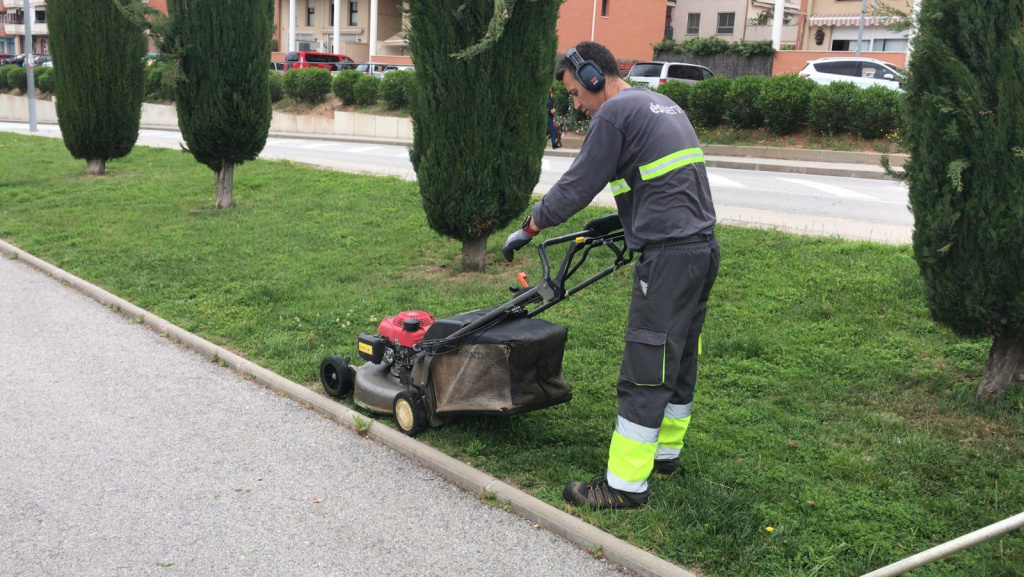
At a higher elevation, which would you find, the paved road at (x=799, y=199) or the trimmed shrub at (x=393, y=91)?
the trimmed shrub at (x=393, y=91)

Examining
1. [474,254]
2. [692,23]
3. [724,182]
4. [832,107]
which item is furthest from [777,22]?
[474,254]

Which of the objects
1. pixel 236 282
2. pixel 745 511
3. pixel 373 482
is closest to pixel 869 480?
pixel 745 511

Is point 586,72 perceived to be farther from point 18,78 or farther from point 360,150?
point 18,78

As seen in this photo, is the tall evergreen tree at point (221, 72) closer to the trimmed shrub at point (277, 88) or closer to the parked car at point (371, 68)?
the trimmed shrub at point (277, 88)

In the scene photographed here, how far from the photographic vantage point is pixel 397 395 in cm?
515

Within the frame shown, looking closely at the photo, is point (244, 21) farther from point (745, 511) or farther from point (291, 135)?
point (291, 135)

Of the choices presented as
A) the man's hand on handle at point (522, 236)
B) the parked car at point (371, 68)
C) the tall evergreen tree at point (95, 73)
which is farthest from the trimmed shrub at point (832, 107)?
the parked car at point (371, 68)

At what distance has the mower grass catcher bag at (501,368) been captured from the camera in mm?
4590

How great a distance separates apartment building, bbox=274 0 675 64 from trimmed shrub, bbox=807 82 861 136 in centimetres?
2556

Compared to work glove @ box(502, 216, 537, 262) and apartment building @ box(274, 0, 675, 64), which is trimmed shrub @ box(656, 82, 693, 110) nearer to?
work glove @ box(502, 216, 537, 262)

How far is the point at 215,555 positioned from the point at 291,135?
29.1m

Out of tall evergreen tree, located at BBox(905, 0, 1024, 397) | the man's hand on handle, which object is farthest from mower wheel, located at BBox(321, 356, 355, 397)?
tall evergreen tree, located at BBox(905, 0, 1024, 397)

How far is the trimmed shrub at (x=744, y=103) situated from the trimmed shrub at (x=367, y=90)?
14.2 meters

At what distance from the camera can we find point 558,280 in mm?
4426
